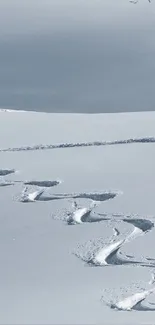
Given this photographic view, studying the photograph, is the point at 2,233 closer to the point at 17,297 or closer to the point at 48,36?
the point at 17,297

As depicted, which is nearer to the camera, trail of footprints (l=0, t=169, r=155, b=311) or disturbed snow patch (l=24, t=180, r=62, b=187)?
trail of footprints (l=0, t=169, r=155, b=311)

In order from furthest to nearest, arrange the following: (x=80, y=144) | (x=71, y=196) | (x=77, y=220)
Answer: (x=80, y=144) < (x=71, y=196) < (x=77, y=220)

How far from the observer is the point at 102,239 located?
4664 mm

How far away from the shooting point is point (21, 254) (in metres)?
4.48

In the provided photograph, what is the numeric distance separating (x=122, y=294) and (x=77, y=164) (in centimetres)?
245

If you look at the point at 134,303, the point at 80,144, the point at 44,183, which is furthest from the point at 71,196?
the point at 134,303

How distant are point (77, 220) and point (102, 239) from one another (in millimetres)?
419

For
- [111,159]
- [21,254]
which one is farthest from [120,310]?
[111,159]

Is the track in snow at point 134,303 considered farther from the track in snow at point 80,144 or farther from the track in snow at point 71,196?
the track in snow at point 80,144

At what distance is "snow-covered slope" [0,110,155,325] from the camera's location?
3.84m

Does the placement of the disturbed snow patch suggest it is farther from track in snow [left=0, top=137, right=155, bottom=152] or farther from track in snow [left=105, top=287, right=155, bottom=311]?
track in snow [left=105, top=287, right=155, bottom=311]

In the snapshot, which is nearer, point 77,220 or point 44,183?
→ point 77,220

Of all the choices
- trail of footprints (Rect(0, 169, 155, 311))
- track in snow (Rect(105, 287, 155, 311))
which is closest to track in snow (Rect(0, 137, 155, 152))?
trail of footprints (Rect(0, 169, 155, 311))

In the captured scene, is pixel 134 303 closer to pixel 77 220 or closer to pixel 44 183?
pixel 77 220
